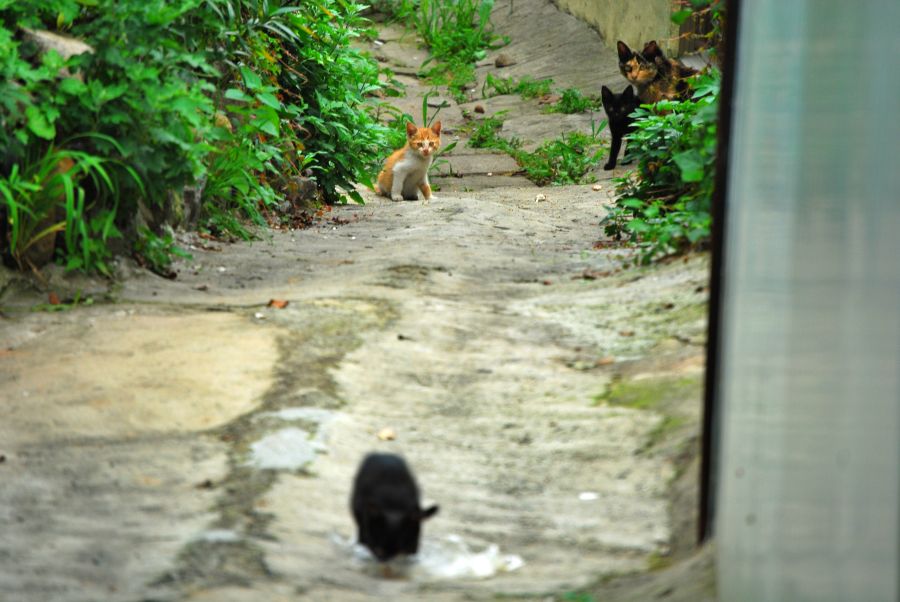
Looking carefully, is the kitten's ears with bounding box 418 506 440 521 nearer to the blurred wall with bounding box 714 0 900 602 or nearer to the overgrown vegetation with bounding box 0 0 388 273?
the blurred wall with bounding box 714 0 900 602

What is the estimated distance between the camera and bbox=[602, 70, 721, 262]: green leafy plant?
5.21 m

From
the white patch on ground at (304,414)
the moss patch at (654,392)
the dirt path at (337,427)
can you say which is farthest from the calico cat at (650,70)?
the white patch on ground at (304,414)

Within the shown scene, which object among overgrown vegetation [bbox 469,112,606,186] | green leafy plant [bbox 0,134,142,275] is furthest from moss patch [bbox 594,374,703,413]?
overgrown vegetation [bbox 469,112,606,186]

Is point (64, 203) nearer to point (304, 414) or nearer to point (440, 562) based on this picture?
point (304, 414)

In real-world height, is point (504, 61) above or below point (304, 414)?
above

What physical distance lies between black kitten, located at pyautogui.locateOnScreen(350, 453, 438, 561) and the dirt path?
7 cm

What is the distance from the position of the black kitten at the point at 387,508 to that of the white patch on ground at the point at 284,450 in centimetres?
44

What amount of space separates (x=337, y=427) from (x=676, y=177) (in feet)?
12.8

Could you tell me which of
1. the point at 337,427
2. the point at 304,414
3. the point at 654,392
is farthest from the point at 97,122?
the point at 654,392

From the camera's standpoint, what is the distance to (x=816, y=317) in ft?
5.78

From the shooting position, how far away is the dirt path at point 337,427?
2.81m

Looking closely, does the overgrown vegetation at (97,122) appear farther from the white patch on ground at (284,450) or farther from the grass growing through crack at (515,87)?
the grass growing through crack at (515,87)

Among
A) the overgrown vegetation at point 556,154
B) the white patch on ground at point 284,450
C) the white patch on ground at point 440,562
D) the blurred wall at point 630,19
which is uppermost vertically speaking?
the blurred wall at point 630,19

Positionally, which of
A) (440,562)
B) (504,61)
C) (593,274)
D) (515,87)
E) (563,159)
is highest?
(504,61)
